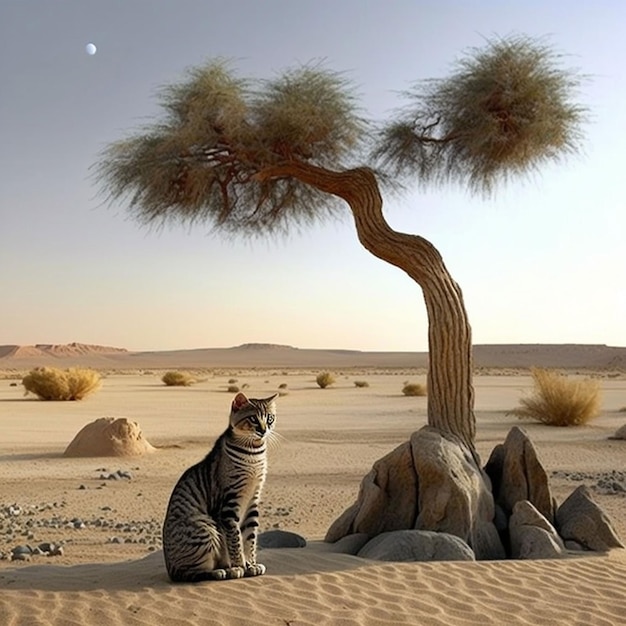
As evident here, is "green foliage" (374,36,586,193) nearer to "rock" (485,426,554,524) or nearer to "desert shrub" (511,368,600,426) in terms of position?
"rock" (485,426,554,524)

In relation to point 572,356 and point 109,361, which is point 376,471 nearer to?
point 572,356

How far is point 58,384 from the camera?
35.0 metres

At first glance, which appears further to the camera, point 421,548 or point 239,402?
point 421,548

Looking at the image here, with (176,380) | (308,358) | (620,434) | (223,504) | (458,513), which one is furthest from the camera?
(308,358)

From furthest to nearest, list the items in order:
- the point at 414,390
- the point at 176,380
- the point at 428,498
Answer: the point at 176,380 < the point at 414,390 < the point at 428,498

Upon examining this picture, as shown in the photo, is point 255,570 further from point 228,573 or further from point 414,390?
point 414,390

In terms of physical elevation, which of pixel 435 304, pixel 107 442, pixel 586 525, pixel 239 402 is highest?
pixel 435 304

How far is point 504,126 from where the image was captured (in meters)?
11.6

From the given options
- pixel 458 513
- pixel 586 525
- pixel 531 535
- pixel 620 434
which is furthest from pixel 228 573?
pixel 620 434

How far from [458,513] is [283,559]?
1.88 meters

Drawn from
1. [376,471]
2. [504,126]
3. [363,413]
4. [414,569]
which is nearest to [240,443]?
[414,569]

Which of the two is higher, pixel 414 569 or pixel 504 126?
pixel 504 126

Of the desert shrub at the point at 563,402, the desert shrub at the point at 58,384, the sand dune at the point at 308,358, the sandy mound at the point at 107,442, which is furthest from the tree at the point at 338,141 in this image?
the sand dune at the point at 308,358

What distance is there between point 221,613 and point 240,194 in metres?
7.59
